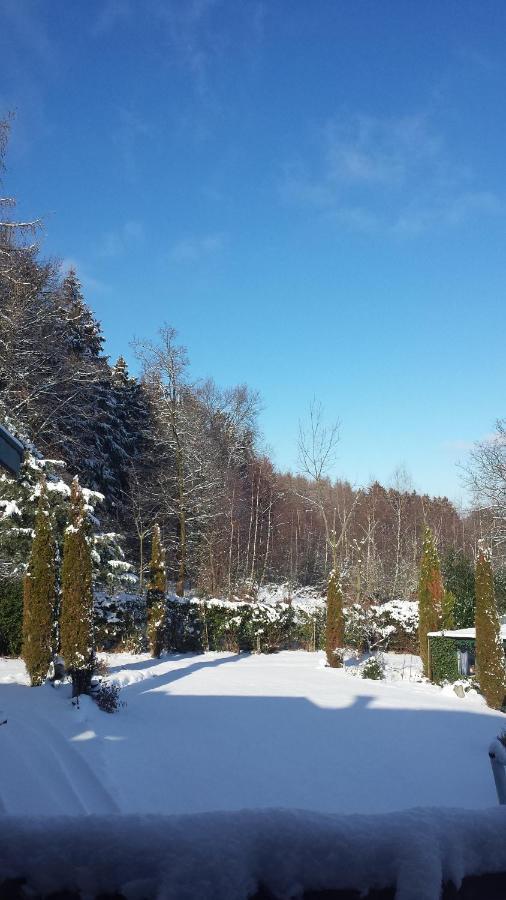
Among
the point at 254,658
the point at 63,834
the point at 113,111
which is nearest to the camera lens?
the point at 63,834

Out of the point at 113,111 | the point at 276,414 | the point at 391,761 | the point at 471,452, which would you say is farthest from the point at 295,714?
the point at 276,414

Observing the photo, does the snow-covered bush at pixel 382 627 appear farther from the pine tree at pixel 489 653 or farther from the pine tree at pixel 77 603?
the pine tree at pixel 77 603

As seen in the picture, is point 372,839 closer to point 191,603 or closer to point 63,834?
point 63,834

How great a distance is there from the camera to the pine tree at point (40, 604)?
30.5ft

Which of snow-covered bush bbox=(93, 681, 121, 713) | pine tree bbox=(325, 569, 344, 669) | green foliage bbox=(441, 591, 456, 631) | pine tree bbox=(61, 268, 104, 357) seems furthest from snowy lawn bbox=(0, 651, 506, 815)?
pine tree bbox=(61, 268, 104, 357)

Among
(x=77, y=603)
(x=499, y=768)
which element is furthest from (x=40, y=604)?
(x=499, y=768)

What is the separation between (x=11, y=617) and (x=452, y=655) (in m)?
10.3

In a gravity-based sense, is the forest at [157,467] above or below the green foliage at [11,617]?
above

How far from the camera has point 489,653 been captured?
11352 mm

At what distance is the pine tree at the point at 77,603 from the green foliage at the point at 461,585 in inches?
429

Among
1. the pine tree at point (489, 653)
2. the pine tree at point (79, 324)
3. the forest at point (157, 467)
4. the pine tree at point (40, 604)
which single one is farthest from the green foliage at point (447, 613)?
the pine tree at point (79, 324)

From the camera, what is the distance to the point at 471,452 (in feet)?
69.4

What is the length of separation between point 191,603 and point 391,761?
10572 millimetres

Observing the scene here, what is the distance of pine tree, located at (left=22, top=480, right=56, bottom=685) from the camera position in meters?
9.28
